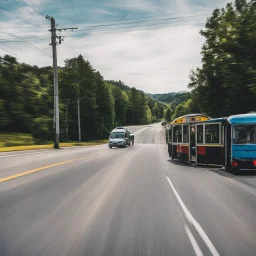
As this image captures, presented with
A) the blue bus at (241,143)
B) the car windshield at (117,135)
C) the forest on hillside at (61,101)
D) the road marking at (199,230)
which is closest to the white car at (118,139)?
the car windshield at (117,135)

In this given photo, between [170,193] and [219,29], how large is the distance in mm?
39068

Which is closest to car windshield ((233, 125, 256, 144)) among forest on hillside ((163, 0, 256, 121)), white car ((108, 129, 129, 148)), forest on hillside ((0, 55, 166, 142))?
forest on hillside ((163, 0, 256, 121))

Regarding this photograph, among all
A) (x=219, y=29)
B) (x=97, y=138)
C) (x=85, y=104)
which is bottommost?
(x=97, y=138)

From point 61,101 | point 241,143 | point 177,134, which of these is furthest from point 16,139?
point 61,101

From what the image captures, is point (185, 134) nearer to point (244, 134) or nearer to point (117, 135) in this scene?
point (244, 134)

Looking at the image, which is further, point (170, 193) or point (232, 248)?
point (170, 193)

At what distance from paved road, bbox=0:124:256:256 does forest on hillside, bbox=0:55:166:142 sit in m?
33.3

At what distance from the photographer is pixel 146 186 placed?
1002 cm

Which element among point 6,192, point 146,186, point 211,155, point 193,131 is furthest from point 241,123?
point 6,192

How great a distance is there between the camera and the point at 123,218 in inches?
242

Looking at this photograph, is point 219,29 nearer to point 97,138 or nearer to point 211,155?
point 211,155

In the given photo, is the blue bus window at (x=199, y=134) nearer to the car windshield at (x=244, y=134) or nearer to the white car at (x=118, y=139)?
the car windshield at (x=244, y=134)

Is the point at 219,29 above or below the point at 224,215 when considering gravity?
above

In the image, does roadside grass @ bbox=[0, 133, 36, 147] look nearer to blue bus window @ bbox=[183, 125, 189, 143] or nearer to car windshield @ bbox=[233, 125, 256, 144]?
blue bus window @ bbox=[183, 125, 189, 143]
